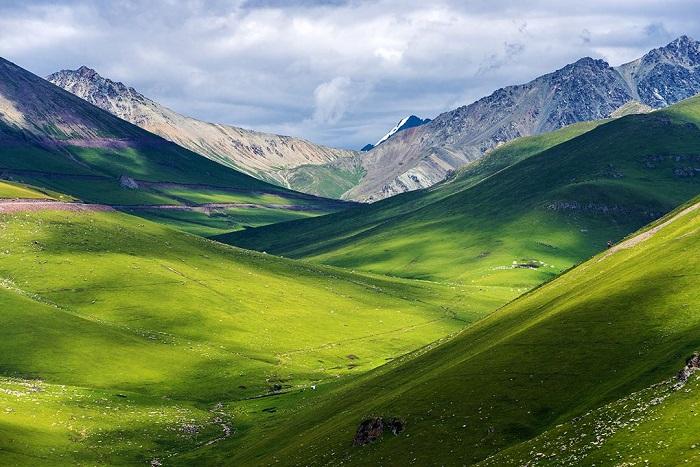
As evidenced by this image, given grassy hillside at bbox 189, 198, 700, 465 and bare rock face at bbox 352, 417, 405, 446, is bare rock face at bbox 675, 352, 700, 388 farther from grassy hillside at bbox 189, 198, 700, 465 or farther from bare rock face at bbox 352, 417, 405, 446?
bare rock face at bbox 352, 417, 405, 446

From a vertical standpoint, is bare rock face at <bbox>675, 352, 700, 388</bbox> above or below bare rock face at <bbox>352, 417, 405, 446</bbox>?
above

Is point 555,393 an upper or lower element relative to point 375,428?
upper

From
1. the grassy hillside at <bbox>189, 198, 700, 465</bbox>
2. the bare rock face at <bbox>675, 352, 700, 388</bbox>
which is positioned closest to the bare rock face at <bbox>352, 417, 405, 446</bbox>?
the grassy hillside at <bbox>189, 198, 700, 465</bbox>

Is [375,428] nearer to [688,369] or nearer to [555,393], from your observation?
[555,393]

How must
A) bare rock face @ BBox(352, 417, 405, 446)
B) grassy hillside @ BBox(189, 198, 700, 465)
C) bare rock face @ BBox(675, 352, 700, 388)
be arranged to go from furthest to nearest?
bare rock face @ BBox(352, 417, 405, 446) → bare rock face @ BBox(675, 352, 700, 388) → grassy hillside @ BBox(189, 198, 700, 465)

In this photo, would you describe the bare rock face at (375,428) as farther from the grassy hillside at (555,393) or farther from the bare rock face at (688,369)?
the bare rock face at (688,369)

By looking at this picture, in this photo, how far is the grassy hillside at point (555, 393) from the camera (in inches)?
2739

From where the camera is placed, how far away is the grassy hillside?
2739 inches

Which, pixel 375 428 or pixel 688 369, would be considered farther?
pixel 375 428

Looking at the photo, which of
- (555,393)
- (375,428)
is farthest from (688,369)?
(375,428)

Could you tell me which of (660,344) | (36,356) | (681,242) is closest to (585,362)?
(660,344)

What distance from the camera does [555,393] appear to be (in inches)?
3487

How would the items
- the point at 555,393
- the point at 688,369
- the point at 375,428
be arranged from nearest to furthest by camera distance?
the point at 688,369, the point at 555,393, the point at 375,428

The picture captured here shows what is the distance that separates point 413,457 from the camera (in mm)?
86688
